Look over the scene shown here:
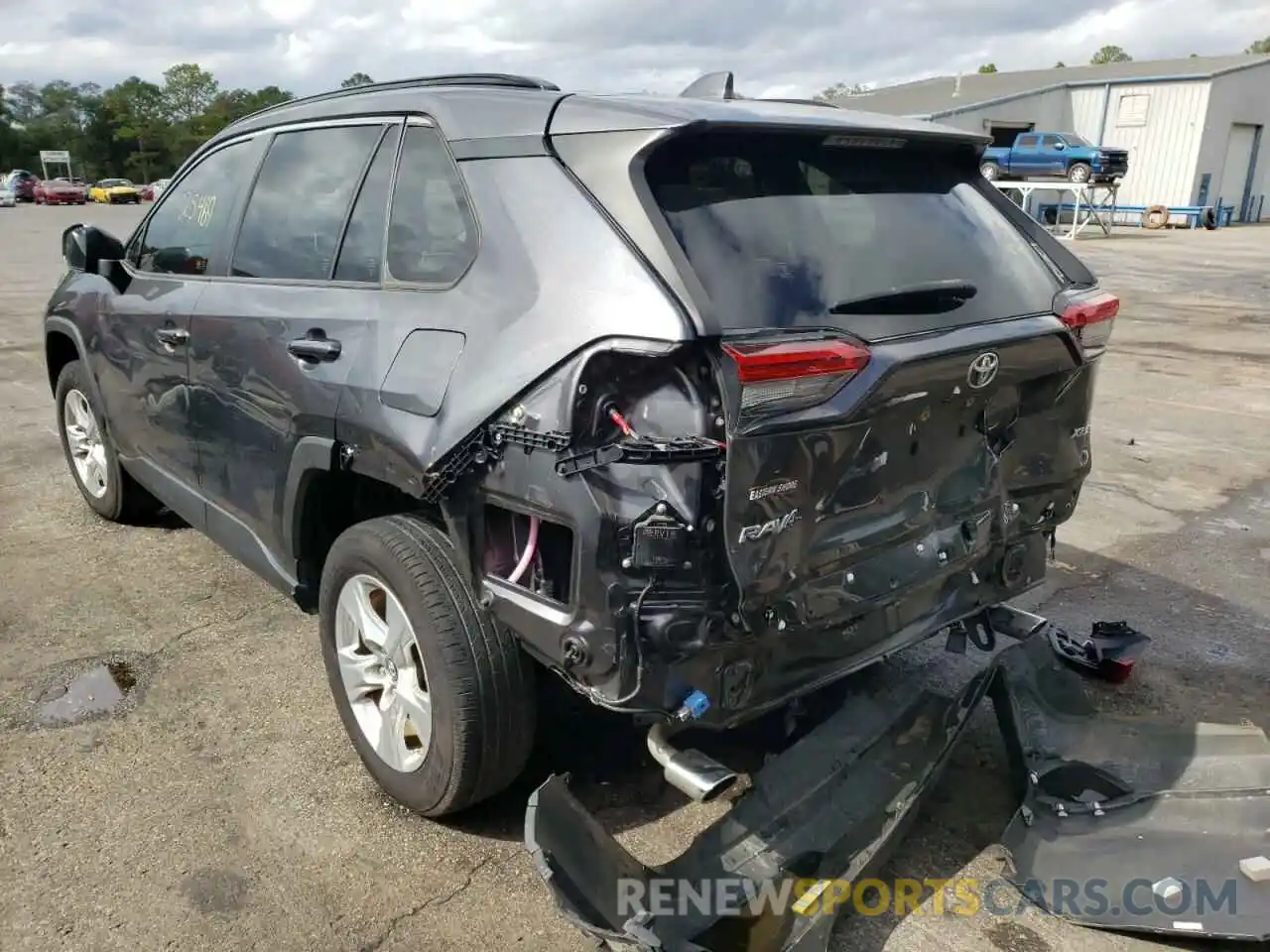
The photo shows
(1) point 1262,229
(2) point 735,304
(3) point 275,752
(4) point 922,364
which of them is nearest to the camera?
(2) point 735,304

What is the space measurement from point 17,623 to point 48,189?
59.2m

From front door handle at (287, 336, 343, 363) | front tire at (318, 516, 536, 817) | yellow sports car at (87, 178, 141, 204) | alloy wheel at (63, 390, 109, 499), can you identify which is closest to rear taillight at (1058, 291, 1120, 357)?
front tire at (318, 516, 536, 817)

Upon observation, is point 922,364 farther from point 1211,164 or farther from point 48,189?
point 48,189

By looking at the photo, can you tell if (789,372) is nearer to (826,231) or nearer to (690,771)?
(826,231)

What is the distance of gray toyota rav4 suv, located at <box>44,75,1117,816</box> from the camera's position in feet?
6.92

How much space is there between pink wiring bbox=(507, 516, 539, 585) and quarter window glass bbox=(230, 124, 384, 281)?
1.28m

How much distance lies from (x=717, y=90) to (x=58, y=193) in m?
60.0

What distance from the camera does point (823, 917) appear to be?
2.26m

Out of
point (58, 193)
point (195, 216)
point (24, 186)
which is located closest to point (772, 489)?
point (195, 216)

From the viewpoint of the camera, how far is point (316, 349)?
2885 mm

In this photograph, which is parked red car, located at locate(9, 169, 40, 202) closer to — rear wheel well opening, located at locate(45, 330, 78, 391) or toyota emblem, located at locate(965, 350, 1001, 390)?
rear wheel well opening, located at locate(45, 330, 78, 391)

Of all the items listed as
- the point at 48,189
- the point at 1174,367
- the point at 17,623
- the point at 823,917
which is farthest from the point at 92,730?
the point at 48,189

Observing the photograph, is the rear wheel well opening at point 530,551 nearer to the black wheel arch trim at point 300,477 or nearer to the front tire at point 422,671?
the front tire at point 422,671

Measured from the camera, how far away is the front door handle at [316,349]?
2832 millimetres
